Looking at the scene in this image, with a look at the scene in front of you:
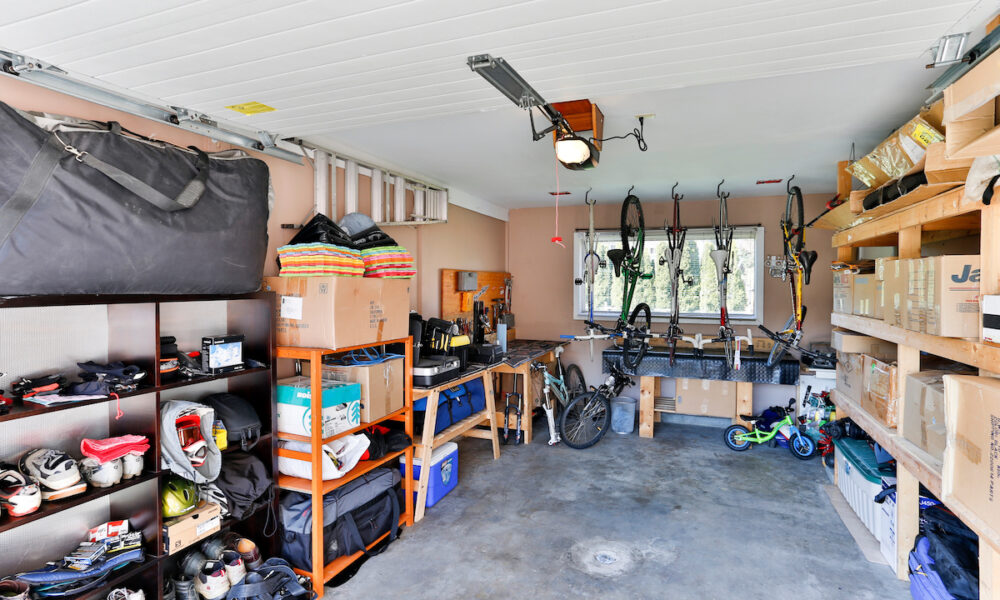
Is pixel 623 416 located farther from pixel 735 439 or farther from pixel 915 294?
pixel 915 294

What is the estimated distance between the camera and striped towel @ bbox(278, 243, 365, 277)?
2.63 m

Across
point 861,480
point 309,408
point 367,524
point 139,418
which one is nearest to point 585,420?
point 861,480

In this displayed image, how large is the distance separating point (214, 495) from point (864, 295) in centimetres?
365

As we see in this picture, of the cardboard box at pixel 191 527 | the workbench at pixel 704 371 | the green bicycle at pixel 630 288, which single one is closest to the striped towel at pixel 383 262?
the cardboard box at pixel 191 527

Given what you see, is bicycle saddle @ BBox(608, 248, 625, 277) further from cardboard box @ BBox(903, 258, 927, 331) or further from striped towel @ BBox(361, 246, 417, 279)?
cardboard box @ BBox(903, 258, 927, 331)

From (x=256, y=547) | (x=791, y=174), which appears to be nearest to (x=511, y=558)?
(x=256, y=547)

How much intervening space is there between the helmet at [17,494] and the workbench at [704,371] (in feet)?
15.0

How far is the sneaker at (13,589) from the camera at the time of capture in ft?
5.47

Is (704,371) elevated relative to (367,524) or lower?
elevated

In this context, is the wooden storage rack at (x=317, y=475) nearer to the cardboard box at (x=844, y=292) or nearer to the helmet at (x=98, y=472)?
the helmet at (x=98, y=472)

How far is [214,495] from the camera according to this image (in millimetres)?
2318

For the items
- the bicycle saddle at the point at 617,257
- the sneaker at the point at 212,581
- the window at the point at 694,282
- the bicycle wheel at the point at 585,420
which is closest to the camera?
the sneaker at the point at 212,581

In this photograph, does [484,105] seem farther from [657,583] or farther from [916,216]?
[657,583]

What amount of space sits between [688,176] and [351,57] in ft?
11.6
